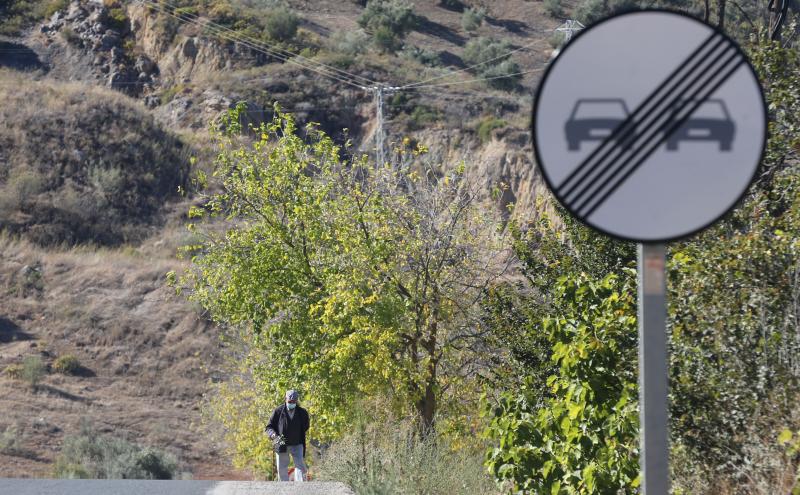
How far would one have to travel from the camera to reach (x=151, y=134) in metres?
48.4

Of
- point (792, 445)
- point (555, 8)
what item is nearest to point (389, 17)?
point (555, 8)

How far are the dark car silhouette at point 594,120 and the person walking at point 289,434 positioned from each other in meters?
10.5

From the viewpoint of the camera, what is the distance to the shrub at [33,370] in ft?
106

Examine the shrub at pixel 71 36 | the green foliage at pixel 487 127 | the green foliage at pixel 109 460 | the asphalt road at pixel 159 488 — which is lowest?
the green foliage at pixel 109 460

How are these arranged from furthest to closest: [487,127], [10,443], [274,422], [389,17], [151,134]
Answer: [389,17]
[151,134]
[487,127]
[10,443]
[274,422]

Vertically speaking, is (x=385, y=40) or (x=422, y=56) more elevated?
(x=385, y=40)

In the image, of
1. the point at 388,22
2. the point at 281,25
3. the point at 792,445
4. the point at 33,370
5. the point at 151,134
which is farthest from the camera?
the point at 388,22

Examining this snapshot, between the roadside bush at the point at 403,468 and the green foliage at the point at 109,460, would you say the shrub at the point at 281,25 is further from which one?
the roadside bush at the point at 403,468

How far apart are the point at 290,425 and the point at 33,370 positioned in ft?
72.9

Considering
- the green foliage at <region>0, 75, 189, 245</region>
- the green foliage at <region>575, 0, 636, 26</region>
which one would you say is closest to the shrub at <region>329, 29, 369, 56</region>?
the green foliage at <region>575, 0, 636, 26</region>

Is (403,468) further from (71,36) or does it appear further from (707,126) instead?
(71,36)

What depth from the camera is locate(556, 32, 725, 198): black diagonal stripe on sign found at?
9.10 ft

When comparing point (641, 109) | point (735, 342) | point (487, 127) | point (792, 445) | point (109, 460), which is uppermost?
point (641, 109)

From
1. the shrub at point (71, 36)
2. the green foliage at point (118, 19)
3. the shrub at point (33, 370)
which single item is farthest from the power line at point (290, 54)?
the shrub at point (33, 370)
